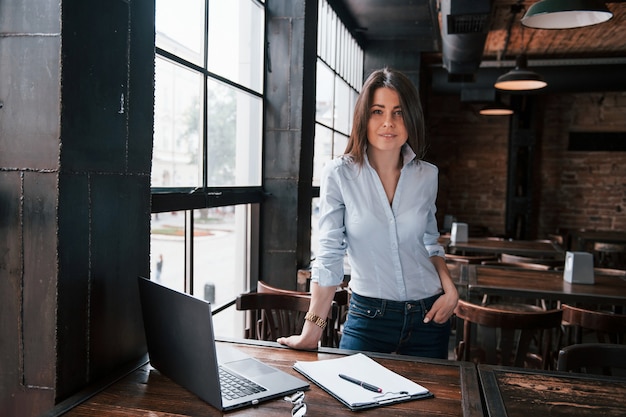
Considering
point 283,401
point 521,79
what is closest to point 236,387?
point 283,401

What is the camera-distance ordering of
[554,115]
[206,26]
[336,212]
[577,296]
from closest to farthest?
[336,212], [206,26], [577,296], [554,115]

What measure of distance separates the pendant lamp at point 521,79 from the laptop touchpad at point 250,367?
4032mm

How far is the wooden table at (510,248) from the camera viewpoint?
5.29 meters

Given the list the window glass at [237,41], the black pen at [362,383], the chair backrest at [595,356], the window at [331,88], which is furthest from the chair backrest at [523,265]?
the black pen at [362,383]

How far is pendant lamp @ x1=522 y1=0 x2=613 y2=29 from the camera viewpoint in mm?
2871

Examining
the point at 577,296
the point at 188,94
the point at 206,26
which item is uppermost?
the point at 206,26

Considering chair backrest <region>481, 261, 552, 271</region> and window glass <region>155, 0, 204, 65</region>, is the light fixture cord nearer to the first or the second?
chair backrest <region>481, 261, 552, 271</region>

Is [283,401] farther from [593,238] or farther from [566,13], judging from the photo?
[593,238]

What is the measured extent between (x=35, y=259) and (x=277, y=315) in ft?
3.98

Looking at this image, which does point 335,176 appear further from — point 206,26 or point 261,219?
point 261,219

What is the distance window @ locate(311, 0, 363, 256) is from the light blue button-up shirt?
2262 millimetres

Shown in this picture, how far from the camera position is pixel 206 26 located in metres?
2.53

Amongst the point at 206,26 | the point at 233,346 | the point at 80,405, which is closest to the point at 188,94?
the point at 206,26

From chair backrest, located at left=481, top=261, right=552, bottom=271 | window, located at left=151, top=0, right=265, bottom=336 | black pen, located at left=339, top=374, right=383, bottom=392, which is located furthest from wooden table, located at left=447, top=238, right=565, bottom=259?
black pen, located at left=339, top=374, right=383, bottom=392
